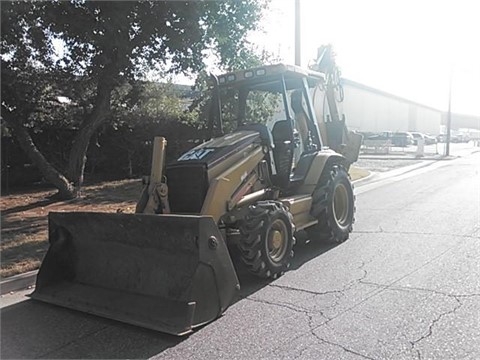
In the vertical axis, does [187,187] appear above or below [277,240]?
above

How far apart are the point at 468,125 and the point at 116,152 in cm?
12563

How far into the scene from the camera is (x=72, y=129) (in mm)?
16891

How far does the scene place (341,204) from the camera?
8.30 metres

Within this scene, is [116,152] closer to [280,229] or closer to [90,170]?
[90,170]

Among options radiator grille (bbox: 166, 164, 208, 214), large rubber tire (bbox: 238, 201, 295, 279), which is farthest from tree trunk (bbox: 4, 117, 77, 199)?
large rubber tire (bbox: 238, 201, 295, 279)

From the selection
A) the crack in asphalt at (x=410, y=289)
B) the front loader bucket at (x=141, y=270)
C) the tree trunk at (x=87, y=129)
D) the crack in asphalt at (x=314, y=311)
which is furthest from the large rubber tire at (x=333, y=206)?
the tree trunk at (x=87, y=129)

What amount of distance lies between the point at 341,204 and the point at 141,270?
4323 mm

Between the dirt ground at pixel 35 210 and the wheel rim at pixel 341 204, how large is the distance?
3.75 meters

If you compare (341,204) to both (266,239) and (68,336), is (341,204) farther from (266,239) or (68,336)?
(68,336)

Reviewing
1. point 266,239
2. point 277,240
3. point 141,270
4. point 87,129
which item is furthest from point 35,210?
point 266,239

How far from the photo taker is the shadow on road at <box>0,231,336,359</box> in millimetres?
4113

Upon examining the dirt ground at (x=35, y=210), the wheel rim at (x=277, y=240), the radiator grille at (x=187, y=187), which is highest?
the radiator grille at (x=187, y=187)

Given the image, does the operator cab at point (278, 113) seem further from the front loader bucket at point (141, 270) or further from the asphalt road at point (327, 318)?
the front loader bucket at point (141, 270)

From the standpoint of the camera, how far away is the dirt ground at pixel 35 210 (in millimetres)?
6945
